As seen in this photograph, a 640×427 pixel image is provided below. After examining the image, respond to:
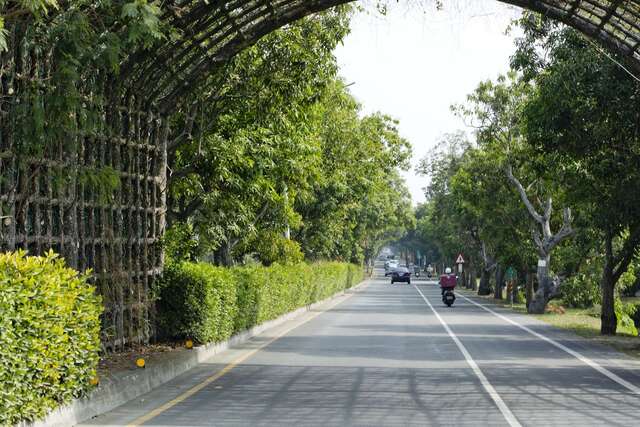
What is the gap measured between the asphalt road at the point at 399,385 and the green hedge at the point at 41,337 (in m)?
0.71

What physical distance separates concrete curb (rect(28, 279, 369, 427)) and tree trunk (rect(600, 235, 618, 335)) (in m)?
13.2

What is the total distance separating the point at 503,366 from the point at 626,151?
7.65m

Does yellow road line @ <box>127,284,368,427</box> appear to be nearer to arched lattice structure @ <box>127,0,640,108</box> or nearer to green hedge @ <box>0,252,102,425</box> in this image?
green hedge @ <box>0,252,102,425</box>

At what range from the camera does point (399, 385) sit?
48.8 feet

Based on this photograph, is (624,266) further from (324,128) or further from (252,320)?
(324,128)

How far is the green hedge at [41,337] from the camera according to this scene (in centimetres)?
911

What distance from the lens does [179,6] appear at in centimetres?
1542

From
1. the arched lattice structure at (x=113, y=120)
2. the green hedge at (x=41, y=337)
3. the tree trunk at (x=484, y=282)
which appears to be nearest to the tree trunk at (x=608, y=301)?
the arched lattice structure at (x=113, y=120)

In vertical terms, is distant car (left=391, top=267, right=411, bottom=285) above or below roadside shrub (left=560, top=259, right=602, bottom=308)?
above

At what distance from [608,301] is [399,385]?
53.0ft

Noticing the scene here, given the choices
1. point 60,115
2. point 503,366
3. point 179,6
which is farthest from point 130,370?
point 503,366

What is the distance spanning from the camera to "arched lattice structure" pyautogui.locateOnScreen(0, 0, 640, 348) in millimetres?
11734

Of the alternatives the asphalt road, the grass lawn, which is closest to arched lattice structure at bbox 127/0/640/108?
the asphalt road

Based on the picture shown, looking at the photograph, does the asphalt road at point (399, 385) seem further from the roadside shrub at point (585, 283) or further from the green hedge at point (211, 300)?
the roadside shrub at point (585, 283)
